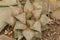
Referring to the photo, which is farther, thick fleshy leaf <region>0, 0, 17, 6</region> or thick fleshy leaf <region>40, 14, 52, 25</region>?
thick fleshy leaf <region>0, 0, 17, 6</region>

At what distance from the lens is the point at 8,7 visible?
49.8 inches

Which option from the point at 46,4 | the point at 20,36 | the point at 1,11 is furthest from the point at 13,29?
the point at 46,4

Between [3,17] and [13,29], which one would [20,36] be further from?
[3,17]

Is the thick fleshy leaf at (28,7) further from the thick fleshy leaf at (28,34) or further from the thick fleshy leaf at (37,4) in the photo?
the thick fleshy leaf at (28,34)

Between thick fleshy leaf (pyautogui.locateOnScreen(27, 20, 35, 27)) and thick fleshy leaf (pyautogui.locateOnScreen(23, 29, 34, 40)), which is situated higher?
thick fleshy leaf (pyautogui.locateOnScreen(27, 20, 35, 27))

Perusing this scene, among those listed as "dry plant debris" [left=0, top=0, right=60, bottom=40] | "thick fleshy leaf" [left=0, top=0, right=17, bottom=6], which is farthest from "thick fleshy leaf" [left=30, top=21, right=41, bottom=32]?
"thick fleshy leaf" [left=0, top=0, right=17, bottom=6]

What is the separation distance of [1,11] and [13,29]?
0.18 meters

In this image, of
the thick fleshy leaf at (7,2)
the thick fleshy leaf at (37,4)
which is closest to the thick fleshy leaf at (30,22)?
the thick fleshy leaf at (37,4)

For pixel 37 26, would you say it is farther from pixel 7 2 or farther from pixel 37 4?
pixel 7 2

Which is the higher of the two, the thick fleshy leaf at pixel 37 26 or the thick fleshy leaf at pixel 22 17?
the thick fleshy leaf at pixel 22 17

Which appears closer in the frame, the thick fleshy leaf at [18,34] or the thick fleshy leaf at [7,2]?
the thick fleshy leaf at [18,34]

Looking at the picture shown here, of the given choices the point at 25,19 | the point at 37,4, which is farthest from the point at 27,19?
the point at 37,4

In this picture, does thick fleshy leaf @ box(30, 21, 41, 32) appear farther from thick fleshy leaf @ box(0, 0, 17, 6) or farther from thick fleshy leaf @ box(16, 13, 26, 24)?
thick fleshy leaf @ box(0, 0, 17, 6)

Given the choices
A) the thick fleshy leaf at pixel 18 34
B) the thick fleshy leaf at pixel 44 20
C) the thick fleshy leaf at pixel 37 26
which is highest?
the thick fleshy leaf at pixel 44 20
